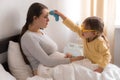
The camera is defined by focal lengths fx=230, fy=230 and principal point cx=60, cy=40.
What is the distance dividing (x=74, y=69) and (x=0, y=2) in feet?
2.69

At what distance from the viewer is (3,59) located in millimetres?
1998

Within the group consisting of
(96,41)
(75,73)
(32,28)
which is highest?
(32,28)

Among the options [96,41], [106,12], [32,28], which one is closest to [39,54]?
[32,28]

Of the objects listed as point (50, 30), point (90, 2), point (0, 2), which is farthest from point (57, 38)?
point (0, 2)

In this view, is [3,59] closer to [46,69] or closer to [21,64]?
[21,64]

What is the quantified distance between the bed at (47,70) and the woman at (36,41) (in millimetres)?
64

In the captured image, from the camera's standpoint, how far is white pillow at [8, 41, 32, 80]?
193 centimetres

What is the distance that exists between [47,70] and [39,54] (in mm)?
169

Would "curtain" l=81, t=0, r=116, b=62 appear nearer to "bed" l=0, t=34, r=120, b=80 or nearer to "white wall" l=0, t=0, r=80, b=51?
"white wall" l=0, t=0, r=80, b=51

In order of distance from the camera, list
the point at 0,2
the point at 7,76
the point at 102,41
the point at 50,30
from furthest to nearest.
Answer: the point at 50,30, the point at 102,41, the point at 0,2, the point at 7,76

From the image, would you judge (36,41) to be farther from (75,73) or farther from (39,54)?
(75,73)

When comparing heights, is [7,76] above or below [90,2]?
below

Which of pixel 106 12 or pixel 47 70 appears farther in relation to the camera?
pixel 106 12

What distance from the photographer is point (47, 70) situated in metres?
1.89
